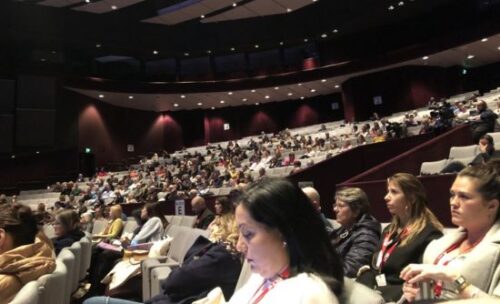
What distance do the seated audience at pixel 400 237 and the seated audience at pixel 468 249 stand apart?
11.6 inches

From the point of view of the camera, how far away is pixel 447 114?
9.78 m

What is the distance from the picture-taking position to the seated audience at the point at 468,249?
1.54 meters

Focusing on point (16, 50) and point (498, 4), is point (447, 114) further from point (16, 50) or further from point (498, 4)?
point (16, 50)

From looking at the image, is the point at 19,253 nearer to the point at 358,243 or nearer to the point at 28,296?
the point at 28,296

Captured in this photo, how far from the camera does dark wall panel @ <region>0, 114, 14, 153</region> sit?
53.1 ft

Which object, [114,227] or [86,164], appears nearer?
[114,227]

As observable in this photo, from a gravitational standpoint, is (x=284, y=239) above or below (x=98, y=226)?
above

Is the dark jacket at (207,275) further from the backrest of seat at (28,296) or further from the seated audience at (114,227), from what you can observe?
the seated audience at (114,227)

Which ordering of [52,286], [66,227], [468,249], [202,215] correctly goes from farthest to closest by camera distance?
[202,215], [66,227], [52,286], [468,249]

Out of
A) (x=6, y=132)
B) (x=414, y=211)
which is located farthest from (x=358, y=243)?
(x=6, y=132)

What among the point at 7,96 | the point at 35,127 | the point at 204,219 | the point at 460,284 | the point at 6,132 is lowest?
the point at 204,219

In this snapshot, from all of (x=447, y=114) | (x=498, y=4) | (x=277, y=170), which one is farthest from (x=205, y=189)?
(x=498, y=4)

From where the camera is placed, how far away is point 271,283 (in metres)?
1.33

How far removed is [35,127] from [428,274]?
1755cm
